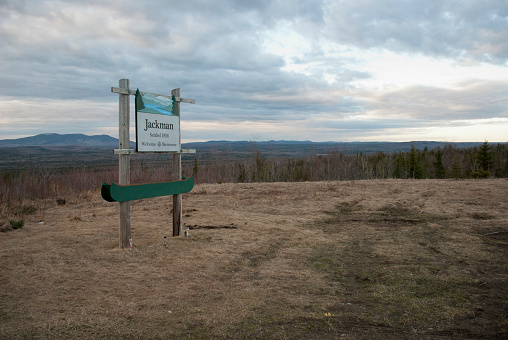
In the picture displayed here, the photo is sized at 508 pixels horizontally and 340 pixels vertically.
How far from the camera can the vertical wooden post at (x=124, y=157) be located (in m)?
6.45

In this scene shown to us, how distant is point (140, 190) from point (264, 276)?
2.94 meters

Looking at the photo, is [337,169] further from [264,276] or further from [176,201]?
[264,276]

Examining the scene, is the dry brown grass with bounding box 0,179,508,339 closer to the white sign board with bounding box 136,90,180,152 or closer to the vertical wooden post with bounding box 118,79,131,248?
the vertical wooden post with bounding box 118,79,131,248

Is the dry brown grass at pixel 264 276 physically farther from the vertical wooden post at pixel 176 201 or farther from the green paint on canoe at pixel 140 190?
the green paint on canoe at pixel 140 190

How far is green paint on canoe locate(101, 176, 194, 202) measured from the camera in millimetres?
6117

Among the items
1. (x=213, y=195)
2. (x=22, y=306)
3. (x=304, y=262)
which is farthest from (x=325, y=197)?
(x=22, y=306)

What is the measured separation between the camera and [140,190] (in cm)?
662

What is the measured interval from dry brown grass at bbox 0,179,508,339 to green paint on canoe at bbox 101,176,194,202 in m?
1.02

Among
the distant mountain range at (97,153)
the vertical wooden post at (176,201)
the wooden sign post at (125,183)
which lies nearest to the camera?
the wooden sign post at (125,183)

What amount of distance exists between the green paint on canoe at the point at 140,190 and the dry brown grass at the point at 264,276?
3.34ft

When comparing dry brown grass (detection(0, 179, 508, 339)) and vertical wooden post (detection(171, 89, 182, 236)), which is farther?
vertical wooden post (detection(171, 89, 182, 236))

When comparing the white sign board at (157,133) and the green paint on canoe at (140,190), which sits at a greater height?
the white sign board at (157,133)

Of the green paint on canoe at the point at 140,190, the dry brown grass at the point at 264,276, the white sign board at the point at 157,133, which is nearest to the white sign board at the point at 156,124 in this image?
the white sign board at the point at 157,133

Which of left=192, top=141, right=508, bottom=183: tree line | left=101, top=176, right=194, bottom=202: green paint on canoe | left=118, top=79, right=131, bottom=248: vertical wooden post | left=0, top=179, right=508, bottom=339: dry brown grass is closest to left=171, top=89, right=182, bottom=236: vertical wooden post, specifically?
left=101, top=176, right=194, bottom=202: green paint on canoe
